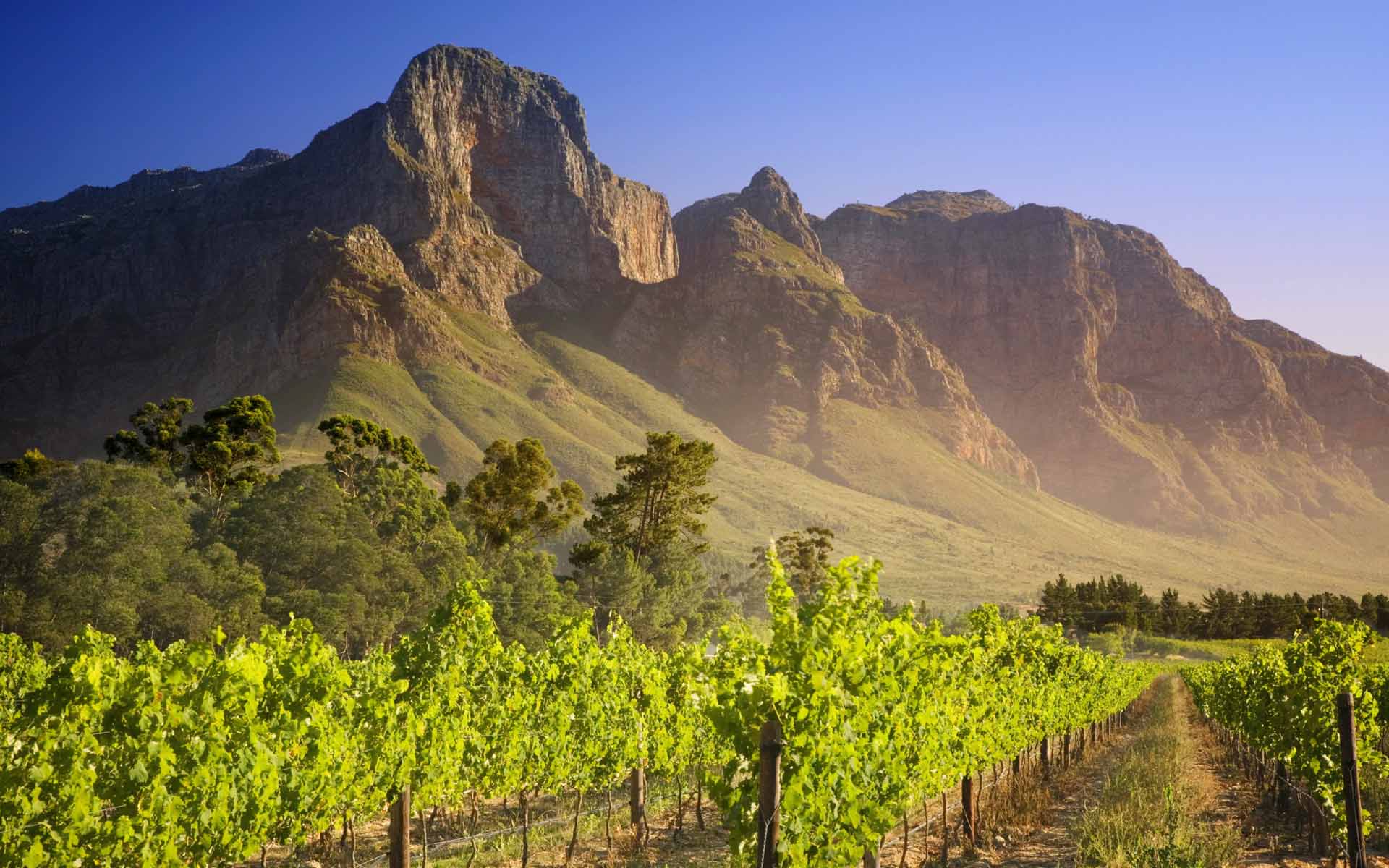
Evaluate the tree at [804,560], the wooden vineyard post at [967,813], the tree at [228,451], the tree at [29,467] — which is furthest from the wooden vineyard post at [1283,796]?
the tree at [29,467]

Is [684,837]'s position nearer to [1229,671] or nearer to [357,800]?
[357,800]

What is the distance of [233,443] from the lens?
55.5 metres

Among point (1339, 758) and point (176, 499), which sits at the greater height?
point (176, 499)

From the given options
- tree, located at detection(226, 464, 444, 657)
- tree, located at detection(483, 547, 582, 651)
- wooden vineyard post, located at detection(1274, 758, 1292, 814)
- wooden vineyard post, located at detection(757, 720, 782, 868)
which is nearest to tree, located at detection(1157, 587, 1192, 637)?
tree, located at detection(483, 547, 582, 651)

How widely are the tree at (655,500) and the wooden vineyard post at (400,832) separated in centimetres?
4435

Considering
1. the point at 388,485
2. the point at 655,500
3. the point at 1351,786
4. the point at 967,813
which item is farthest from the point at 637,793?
the point at 388,485

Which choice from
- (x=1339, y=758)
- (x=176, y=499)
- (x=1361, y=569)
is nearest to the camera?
(x=1339, y=758)

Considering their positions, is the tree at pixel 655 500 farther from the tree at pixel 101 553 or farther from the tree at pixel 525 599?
the tree at pixel 101 553

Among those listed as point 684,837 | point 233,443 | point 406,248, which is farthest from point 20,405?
point 684,837

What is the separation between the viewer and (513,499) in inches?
2260

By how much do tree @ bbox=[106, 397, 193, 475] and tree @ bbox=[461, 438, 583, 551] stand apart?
59.0 ft

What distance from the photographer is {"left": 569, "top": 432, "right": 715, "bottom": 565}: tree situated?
56375 mm

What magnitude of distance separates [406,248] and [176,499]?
474ft

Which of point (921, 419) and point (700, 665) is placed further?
point (921, 419)
